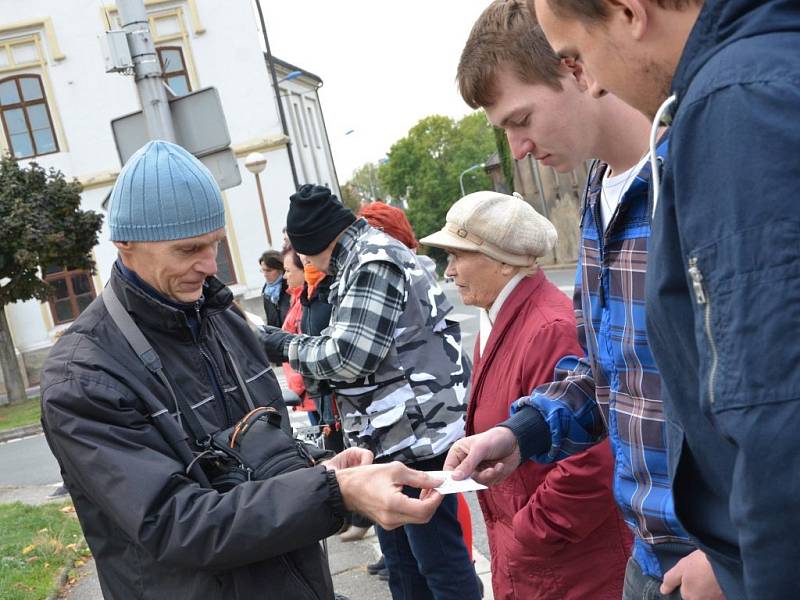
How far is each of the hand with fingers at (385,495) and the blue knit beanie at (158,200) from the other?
0.86 meters

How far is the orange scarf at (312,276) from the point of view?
465 cm

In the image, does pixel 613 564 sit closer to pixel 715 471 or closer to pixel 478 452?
pixel 478 452

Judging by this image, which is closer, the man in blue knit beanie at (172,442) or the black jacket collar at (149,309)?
the man in blue knit beanie at (172,442)

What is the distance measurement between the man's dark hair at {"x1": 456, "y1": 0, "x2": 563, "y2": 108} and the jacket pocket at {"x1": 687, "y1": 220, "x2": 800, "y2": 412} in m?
1.38

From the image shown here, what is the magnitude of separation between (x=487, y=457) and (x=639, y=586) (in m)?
0.54

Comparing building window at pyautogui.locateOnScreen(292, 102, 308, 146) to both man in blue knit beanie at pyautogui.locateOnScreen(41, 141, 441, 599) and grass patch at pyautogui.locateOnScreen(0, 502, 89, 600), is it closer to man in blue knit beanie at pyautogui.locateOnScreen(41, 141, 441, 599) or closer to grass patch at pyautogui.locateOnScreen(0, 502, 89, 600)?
grass patch at pyautogui.locateOnScreen(0, 502, 89, 600)

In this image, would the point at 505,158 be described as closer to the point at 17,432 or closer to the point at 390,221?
the point at 17,432

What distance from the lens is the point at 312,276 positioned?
4.70m

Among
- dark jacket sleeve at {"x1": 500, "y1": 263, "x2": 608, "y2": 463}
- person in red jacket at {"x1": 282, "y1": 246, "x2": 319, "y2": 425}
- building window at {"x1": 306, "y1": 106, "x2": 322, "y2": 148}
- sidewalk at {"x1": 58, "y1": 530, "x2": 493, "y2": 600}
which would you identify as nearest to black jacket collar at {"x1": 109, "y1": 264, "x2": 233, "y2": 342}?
dark jacket sleeve at {"x1": 500, "y1": 263, "x2": 608, "y2": 463}

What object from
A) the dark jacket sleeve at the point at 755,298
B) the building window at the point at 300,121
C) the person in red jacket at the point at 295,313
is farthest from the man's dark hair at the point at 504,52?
the building window at the point at 300,121

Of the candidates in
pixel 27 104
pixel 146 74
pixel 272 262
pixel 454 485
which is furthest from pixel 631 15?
pixel 27 104

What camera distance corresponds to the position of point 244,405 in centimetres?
264

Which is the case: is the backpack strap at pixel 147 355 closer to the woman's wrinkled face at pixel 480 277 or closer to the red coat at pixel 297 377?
the woman's wrinkled face at pixel 480 277

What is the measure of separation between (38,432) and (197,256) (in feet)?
53.6
